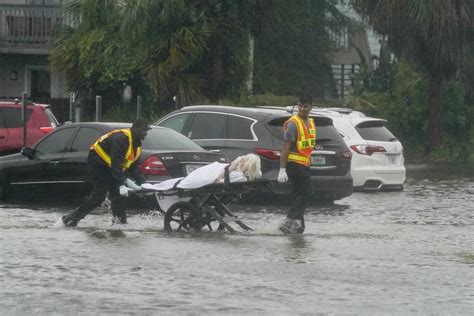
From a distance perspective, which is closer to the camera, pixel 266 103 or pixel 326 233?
pixel 326 233

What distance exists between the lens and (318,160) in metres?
21.0

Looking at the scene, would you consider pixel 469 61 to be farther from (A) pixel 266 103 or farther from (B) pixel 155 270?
(B) pixel 155 270

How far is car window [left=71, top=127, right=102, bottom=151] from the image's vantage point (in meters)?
20.0

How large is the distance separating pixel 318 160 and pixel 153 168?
10.4 feet

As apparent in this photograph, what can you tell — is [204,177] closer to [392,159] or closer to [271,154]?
[271,154]

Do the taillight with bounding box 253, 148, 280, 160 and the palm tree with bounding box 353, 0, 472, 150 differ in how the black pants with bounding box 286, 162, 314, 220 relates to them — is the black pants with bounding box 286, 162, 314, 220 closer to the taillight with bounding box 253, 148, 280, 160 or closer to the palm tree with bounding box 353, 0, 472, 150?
the taillight with bounding box 253, 148, 280, 160

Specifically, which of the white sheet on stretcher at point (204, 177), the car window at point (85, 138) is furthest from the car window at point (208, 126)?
the white sheet on stretcher at point (204, 177)

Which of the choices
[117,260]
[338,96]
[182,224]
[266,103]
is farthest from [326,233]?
[338,96]

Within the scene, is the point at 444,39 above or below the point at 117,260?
above

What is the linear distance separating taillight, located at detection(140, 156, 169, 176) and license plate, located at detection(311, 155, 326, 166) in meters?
2.98

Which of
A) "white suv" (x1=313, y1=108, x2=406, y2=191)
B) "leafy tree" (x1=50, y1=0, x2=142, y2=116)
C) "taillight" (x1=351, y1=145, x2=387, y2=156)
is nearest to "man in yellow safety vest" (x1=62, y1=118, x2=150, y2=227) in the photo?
"white suv" (x1=313, y1=108, x2=406, y2=191)

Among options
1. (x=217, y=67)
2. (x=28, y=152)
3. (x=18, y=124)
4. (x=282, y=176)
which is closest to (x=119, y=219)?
(x=282, y=176)

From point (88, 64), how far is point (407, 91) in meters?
8.67

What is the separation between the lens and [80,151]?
20.0m
